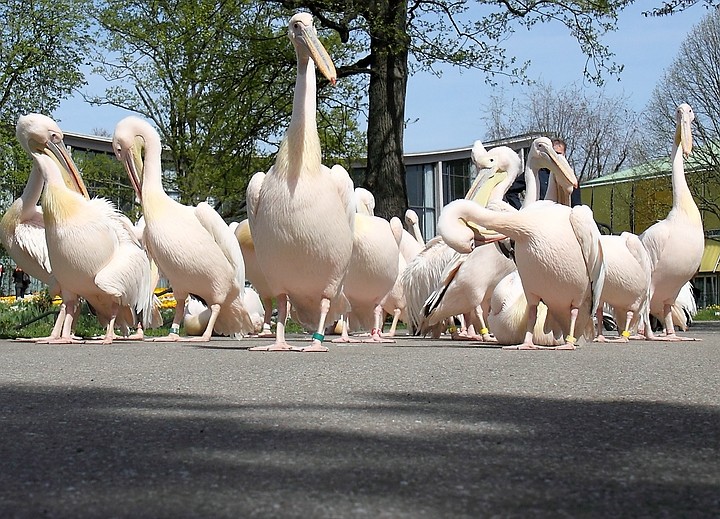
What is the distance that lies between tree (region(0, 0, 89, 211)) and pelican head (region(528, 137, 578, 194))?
19730 millimetres

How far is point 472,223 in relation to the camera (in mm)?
9562

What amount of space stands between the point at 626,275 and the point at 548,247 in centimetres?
258

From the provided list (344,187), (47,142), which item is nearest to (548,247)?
(344,187)

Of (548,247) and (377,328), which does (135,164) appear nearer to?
(377,328)

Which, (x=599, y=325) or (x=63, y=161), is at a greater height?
(x=63, y=161)

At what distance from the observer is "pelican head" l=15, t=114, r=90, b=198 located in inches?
448

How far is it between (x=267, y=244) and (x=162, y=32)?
827 inches

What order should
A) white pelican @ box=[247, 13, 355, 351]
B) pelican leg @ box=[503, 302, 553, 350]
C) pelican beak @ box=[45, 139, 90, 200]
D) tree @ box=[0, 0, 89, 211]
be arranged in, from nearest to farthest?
white pelican @ box=[247, 13, 355, 351], pelican leg @ box=[503, 302, 553, 350], pelican beak @ box=[45, 139, 90, 200], tree @ box=[0, 0, 89, 211]

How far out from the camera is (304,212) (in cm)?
845

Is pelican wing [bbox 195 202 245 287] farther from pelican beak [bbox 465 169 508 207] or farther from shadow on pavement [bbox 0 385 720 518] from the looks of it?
shadow on pavement [bbox 0 385 720 518]

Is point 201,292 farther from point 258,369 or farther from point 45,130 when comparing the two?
point 258,369

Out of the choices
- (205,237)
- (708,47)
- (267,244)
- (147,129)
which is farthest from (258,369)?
(708,47)

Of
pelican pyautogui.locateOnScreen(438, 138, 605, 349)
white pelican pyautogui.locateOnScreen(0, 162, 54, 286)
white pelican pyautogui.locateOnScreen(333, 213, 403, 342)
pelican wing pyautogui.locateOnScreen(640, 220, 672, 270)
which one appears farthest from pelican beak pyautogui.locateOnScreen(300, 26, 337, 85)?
pelican wing pyautogui.locateOnScreen(640, 220, 672, 270)

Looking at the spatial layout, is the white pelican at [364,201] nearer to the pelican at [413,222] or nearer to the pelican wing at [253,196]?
the pelican at [413,222]
